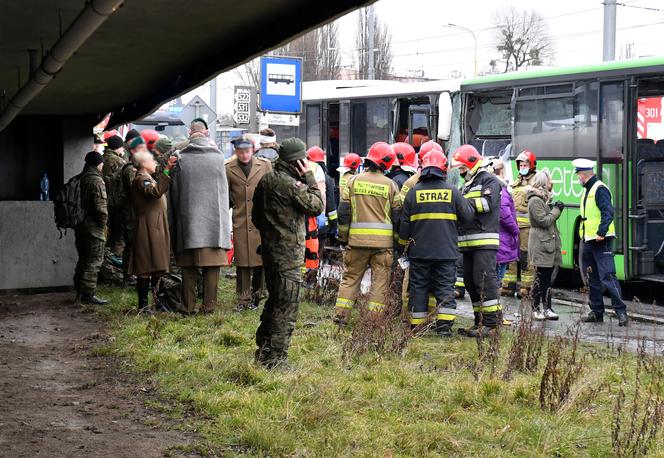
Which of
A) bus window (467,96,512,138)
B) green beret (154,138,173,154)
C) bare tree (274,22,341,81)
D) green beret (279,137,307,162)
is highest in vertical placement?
bare tree (274,22,341,81)

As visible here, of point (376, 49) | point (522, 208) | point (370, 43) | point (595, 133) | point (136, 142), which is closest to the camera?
point (136, 142)

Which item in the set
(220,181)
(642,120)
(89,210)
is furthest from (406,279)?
(642,120)

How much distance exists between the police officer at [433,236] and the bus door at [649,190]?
526cm

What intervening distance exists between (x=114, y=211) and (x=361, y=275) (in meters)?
4.43

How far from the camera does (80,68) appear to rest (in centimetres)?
916

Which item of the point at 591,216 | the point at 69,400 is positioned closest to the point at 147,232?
the point at 69,400

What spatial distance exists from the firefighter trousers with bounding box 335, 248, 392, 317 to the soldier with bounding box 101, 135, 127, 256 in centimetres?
423

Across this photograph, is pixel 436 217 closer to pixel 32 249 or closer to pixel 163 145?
pixel 163 145

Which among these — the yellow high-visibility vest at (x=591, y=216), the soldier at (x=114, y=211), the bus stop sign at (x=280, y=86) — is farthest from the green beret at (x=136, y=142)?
the bus stop sign at (x=280, y=86)

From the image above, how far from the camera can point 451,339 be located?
1037 cm

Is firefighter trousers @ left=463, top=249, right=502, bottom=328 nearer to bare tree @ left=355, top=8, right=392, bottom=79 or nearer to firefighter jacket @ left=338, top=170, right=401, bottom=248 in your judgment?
firefighter jacket @ left=338, top=170, right=401, bottom=248

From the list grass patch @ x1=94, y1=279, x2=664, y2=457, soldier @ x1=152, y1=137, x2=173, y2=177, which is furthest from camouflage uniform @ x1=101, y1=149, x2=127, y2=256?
grass patch @ x1=94, y1=279, x2=664, y2=457

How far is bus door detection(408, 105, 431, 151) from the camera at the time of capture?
21.2 meters

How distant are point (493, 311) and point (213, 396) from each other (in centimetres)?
416
